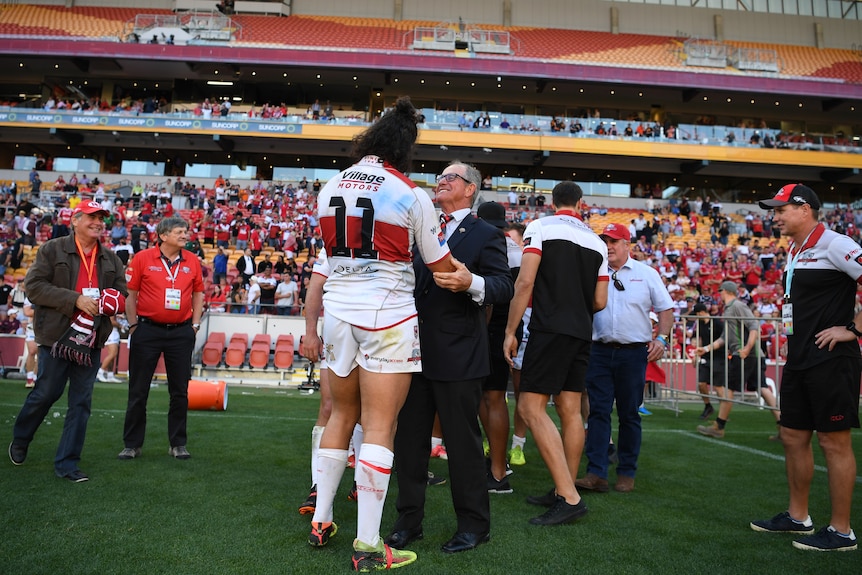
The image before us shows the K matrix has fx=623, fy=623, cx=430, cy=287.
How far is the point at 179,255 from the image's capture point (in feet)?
17.1

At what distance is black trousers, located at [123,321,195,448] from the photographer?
493 cm

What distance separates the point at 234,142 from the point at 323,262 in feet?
101

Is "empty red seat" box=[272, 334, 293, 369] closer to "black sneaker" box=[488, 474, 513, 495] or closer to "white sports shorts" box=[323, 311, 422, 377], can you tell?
"black sneaker" box=[488, 474, 513, 495]

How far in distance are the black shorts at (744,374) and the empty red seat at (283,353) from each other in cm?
851

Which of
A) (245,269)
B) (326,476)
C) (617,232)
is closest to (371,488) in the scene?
(326,476)

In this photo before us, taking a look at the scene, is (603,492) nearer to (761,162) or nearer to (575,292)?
(575,292)

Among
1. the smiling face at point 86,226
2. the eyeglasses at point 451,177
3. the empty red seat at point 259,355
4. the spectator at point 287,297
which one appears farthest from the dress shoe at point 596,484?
the spectator at point 287,297

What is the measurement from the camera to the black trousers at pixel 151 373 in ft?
16.2

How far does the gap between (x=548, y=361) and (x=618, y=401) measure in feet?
4.41

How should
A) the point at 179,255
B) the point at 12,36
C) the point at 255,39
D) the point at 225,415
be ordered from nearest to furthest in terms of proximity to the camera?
1. the point at 179,255
2. the point at 225,415
3. the point at 12,36
4. the point at 255,39

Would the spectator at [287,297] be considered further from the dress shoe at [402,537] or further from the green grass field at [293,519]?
the dress shoe at [402,537]

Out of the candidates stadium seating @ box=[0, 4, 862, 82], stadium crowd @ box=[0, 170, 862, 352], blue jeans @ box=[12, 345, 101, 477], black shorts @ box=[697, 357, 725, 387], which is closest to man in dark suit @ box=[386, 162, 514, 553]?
blue jeans @ box=[12, 345, 101, 477]

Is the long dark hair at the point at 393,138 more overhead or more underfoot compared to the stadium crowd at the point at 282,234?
more underfoot

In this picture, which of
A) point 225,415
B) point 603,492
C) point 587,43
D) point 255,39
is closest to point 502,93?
point 587,43
